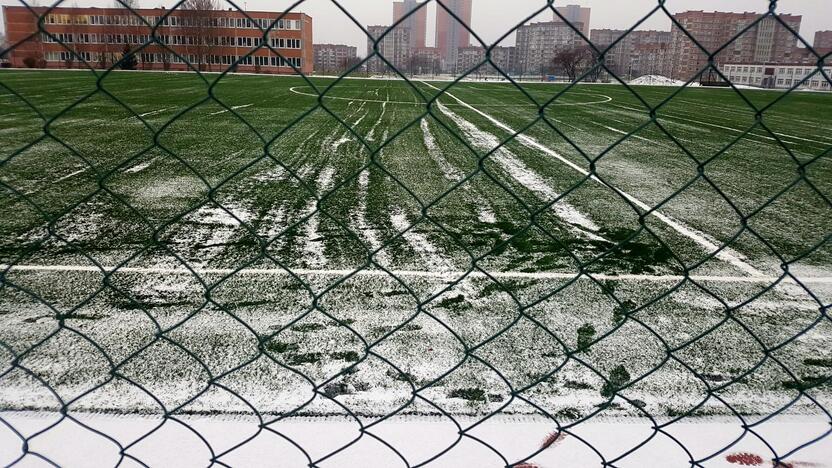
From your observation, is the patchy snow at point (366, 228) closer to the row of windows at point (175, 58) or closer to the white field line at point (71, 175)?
the row of windows at point (175, 58)

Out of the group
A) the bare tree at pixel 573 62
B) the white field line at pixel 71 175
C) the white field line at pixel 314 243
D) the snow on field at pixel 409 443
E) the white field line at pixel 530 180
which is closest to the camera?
the snow on field at pixel 409 443

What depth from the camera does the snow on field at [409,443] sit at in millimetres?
2248

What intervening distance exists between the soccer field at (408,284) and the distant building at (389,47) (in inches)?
5.9

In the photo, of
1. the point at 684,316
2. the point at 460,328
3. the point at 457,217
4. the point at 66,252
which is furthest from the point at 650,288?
the point at 66,252

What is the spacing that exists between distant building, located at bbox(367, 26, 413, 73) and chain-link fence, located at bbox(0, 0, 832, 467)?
0.09ft

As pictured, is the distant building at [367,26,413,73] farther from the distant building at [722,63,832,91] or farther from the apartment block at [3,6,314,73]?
the distant building at [722,63,832,91]

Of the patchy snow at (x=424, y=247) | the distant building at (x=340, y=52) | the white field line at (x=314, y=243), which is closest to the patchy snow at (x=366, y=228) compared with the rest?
the patchy snow at (x=424, y=247)

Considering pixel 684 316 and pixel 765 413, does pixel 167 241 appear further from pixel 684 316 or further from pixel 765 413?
pixel 765 413

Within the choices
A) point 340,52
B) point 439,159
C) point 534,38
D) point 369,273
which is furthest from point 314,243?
point 439,159

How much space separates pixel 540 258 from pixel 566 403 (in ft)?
6.83

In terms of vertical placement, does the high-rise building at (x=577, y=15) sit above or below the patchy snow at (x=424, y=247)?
above

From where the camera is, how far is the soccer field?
2.67 meters

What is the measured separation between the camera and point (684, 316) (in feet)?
12.5

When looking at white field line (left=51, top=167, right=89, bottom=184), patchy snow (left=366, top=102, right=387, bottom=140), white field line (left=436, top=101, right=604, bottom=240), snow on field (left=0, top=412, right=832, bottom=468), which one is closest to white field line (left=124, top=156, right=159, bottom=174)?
white field line (left=51, top=167, right=89, bottom=184)
